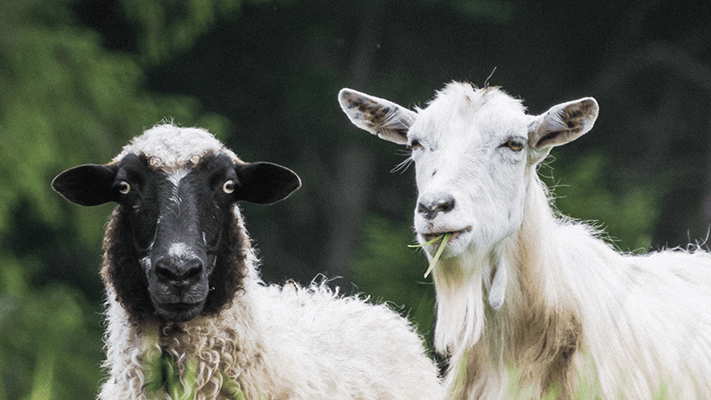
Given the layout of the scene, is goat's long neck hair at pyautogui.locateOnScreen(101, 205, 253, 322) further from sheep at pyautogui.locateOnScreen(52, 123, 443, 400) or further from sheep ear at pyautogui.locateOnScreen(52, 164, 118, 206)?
sheep ear at pyautogui.locateOnScreen(52, 164, 118, 206)

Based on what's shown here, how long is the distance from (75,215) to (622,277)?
263 inches

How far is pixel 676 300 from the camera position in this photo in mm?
4500

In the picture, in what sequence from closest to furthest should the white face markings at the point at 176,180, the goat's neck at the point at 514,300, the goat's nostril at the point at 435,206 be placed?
the goat's nostril at the point at 435,206
the goat's neck at the point at 514,300
the white face markings at the point at 176,180

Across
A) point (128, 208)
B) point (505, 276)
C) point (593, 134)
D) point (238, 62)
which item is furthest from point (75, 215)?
point (593, 134)

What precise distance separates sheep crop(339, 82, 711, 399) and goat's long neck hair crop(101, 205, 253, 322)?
3.20 ft

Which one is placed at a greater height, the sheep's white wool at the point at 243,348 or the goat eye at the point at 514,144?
the goat eye at the point at 514,144

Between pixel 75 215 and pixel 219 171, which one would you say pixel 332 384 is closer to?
pixel 219 171

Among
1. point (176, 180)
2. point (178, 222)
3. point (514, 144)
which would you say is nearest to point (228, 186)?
point (176, 180)

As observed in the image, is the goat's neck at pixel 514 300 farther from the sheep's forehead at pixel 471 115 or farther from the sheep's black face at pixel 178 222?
the sheep's black face at pixel 178 222

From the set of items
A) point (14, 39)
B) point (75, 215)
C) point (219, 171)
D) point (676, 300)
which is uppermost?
point (676, 300)

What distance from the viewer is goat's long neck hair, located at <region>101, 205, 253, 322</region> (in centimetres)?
436

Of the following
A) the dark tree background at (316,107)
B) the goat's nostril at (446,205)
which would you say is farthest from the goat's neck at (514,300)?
the dark tree background at (316,107)

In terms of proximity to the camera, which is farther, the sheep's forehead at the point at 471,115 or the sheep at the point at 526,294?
the sheep's forehead at the point at 471,115

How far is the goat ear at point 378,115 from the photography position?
15.4ft
